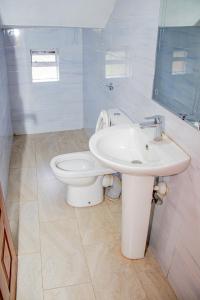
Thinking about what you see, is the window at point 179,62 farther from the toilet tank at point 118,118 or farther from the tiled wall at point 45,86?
the tiled wall at point 45,86

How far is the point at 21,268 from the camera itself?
1.79 meters

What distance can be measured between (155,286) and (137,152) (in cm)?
83

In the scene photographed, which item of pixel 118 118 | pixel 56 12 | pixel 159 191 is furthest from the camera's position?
pixel 56 12

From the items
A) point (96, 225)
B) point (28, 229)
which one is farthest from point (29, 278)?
point (96, 225)

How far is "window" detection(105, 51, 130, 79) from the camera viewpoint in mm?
2182

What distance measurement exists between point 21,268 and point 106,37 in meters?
2.07

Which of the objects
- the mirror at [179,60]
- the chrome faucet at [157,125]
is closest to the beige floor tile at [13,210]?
the chrome faucet at [157,125]

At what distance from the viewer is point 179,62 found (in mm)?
1522

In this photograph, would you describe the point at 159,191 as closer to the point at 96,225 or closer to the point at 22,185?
the point at 96,225

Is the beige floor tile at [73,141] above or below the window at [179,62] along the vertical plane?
below

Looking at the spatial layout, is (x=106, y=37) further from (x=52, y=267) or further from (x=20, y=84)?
(x=52, y=267)

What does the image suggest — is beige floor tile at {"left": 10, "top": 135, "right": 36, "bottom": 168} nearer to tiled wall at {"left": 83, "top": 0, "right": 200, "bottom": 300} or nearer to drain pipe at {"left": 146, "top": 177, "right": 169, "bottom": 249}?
tiled wall at {"left": 83, "top": 0, "right": 200, "bottom": 300}

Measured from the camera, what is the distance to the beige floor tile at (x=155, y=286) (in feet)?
5.35

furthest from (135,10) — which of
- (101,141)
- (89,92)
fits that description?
(89,92)
